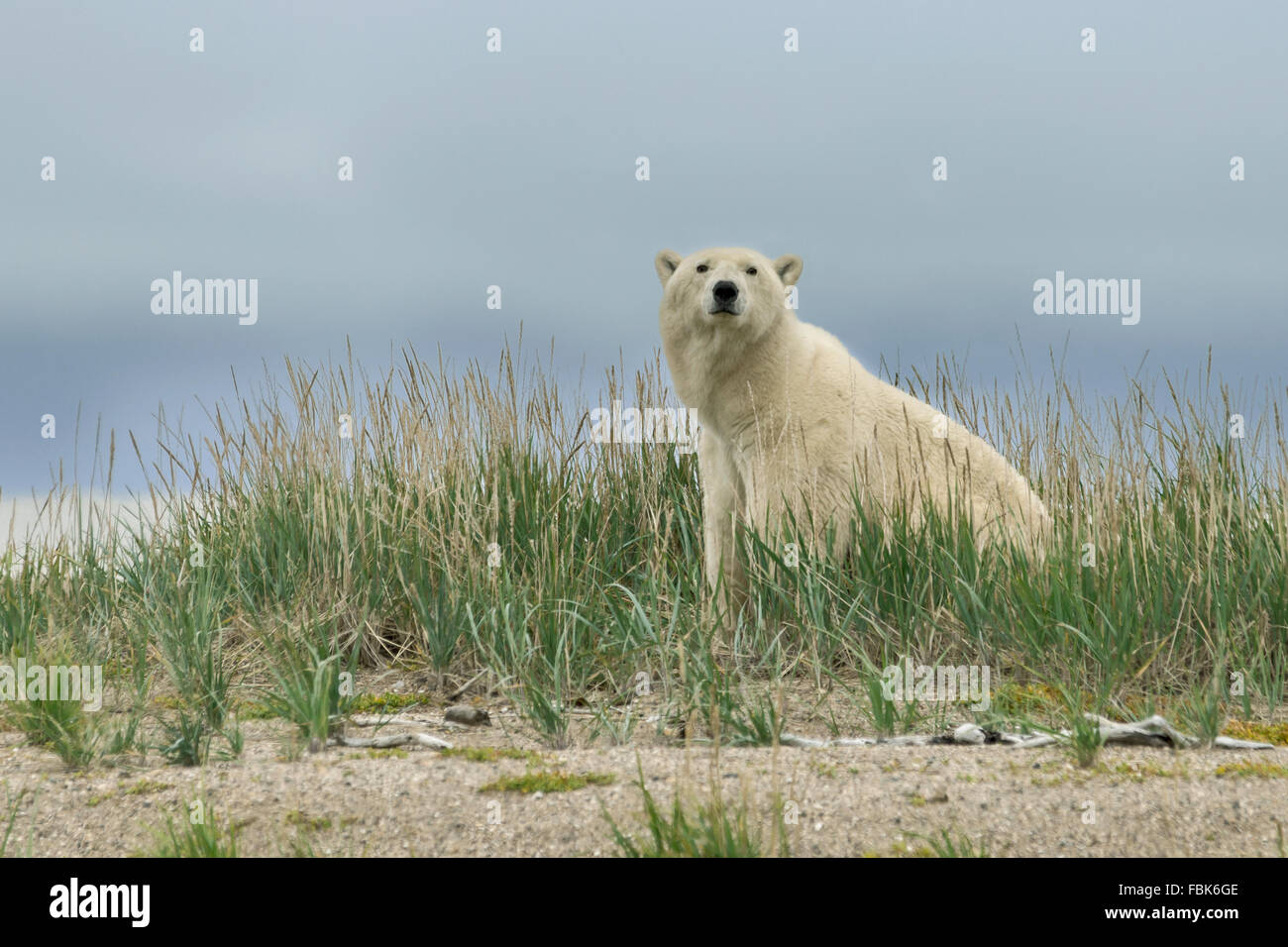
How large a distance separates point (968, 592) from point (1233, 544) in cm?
167

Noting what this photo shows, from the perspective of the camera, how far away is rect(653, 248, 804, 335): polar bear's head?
579 centimetres

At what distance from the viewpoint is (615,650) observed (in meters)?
4.86

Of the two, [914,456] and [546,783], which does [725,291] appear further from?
[546,783]

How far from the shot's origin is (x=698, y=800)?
295cm

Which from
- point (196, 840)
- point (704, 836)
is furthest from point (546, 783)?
point (196, 840)

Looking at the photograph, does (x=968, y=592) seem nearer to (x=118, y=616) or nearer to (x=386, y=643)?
(x=386, y=643)

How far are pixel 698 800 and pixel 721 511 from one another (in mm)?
3339

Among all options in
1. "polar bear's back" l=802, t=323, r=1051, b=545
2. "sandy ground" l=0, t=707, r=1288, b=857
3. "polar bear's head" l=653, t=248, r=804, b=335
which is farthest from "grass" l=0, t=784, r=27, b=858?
"polar bear's back" l=802, t=323, r=1051, b=545

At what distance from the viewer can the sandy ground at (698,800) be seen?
298 cm

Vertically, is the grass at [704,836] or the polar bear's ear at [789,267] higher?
the polar bear's ear at [789,267]

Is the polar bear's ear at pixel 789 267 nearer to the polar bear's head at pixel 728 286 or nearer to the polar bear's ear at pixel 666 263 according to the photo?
the polar bear's head at pixel 728 286

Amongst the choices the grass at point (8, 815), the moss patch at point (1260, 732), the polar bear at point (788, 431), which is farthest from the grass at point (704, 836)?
the polar bear at point (788, 431)

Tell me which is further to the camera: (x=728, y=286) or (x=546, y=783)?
(x=728, y=286)
